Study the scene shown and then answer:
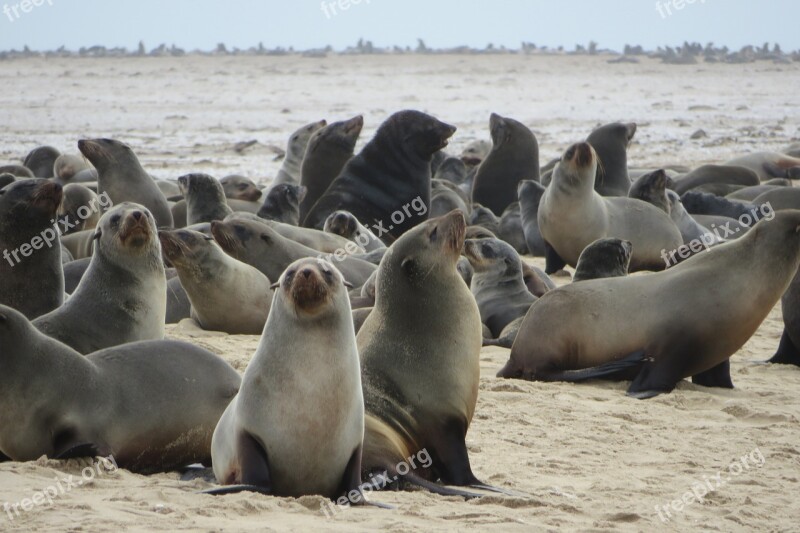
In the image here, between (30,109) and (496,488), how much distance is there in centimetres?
2486

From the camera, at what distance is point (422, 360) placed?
15.7 feet

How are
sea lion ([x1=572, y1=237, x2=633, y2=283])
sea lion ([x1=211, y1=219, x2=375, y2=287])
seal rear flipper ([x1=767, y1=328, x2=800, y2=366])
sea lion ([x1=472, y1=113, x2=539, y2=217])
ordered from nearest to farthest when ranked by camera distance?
1. seal rear flipper ([x1=767, y1=328, x2=800, y2=366])
2. sea lion ([x1=572, y1=237, x2=633, y2=283])
3. sea lion ([x1=211, y1=219, x2=375, y2=287])
4. sea lion ([x1=472, y1=113, x2=539, y2=217])

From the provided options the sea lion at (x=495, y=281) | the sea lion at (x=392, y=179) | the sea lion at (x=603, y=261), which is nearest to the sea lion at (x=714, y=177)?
the sea lion at (x=392, y=179)

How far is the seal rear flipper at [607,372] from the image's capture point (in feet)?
20.7

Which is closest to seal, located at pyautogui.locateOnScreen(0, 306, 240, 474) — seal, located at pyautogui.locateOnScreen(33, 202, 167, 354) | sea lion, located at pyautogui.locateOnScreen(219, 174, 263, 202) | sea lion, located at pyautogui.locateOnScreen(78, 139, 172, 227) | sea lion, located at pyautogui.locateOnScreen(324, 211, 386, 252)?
seal, located at pyautogui.locateOnScreen(33, 202, 167, 354)

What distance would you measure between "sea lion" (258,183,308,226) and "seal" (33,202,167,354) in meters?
4.51

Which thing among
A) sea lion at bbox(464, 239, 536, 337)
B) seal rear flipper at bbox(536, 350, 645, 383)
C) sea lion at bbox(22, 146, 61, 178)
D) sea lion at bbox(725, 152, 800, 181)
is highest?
sea lion at bbox(22, 146, 61, 178)

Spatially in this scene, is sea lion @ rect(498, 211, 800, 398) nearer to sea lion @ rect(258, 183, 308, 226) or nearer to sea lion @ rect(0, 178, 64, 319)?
sea lion @ rect(0, 178, 64, 319)

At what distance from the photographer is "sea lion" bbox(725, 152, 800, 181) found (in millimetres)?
15945

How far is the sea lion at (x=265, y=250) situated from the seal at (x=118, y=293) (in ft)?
→ 7.23

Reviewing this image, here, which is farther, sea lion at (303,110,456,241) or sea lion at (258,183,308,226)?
sea lion at (303,110,456,241)

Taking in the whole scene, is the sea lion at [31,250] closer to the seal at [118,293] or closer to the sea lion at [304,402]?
the seal at [118,293]

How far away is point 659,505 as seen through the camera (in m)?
4.22

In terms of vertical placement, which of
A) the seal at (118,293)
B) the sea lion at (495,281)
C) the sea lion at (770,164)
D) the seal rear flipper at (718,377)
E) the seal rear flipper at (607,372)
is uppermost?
the seal at (118,293)
